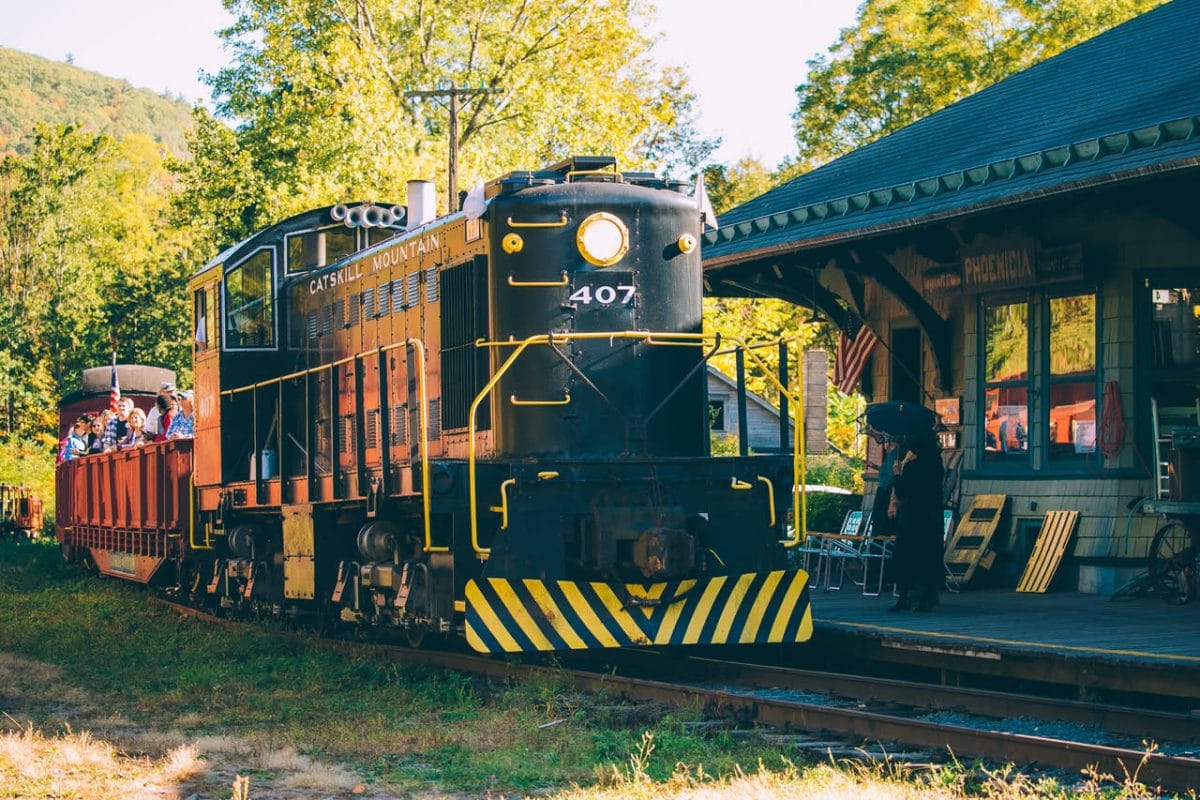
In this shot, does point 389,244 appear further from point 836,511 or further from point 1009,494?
point 836,511

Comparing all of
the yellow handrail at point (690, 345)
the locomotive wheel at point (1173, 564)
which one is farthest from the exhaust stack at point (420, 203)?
the locomotive wheel at point (1173, 564)

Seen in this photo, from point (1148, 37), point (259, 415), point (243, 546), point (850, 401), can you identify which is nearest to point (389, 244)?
point (259, 415)

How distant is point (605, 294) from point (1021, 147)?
5064 mm

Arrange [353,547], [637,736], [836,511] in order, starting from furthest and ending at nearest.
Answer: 1. [836,511]
2. [353,547]
3. [637,736]

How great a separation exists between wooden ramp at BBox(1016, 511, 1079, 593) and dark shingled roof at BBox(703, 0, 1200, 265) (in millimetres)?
2978

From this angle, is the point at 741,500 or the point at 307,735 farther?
the point at 741,500

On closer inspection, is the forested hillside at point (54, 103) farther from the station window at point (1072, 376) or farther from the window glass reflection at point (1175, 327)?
the window glass reflection at point (1175, 327)

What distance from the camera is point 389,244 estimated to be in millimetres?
12352

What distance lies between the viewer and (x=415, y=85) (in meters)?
38.6

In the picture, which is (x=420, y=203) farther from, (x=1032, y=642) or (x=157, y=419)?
(x=157, y=419)

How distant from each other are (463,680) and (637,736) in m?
2.42

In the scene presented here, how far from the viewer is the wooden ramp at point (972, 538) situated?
45.7 feet

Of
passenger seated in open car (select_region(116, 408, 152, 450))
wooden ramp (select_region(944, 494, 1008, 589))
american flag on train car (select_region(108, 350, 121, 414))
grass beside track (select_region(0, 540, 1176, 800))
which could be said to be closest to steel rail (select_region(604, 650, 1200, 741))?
grass beside track (select_region(0, 540, 1176, 800))

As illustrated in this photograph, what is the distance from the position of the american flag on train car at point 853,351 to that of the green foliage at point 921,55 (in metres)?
21.2
